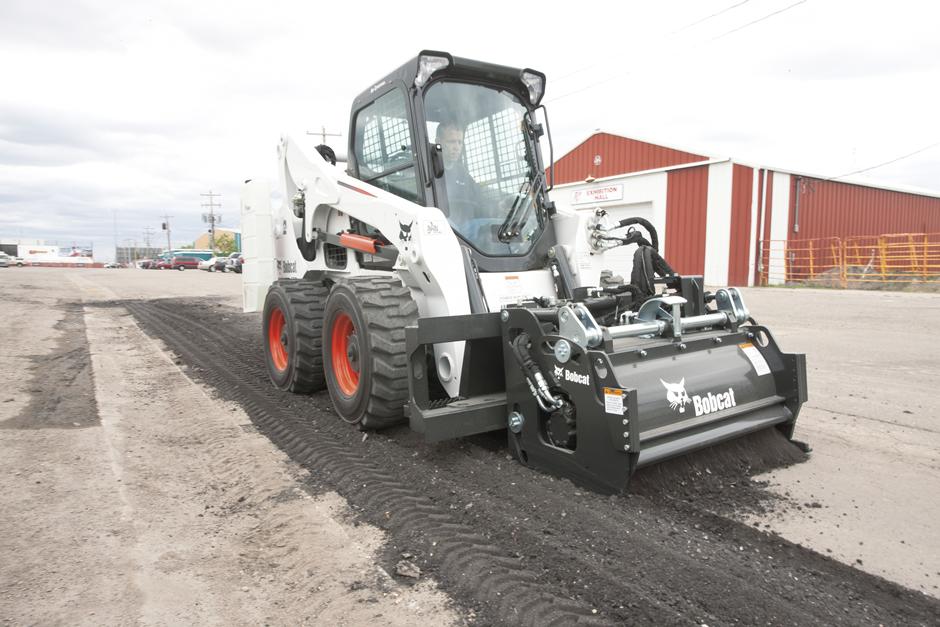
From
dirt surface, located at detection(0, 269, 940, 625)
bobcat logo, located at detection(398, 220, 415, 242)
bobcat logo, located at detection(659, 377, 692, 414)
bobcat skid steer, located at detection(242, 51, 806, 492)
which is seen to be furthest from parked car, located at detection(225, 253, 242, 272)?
bobcat logo, located at detection(659, 377, 692, 414)

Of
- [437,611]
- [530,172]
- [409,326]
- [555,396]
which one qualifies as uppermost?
[530,172]

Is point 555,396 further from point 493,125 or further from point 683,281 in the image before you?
point 493,125

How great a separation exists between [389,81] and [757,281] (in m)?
17.6

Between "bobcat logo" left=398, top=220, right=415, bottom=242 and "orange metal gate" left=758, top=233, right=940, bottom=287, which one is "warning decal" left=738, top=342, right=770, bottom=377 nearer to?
"bobcat logo" left=398, top=220, right=415, bottom=242

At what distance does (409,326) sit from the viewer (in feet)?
12.8

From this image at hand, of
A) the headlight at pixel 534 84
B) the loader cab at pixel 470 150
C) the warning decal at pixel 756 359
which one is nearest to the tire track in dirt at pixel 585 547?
the warning decal at pixel 756 359

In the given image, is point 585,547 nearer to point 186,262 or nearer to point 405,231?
point 405,231

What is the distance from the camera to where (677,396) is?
11.2 ft

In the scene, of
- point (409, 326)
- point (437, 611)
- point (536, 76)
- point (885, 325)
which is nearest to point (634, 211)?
point (885, 325)

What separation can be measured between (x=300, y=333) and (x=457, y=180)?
195 centimetres

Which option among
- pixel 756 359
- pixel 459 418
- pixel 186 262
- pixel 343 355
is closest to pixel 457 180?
pixel 343 355

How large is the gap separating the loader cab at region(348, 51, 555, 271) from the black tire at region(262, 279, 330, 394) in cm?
125

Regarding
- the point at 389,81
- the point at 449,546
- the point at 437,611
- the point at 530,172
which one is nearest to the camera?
the point at 437,611

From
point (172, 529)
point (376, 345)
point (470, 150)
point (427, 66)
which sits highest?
point (427, 66)
